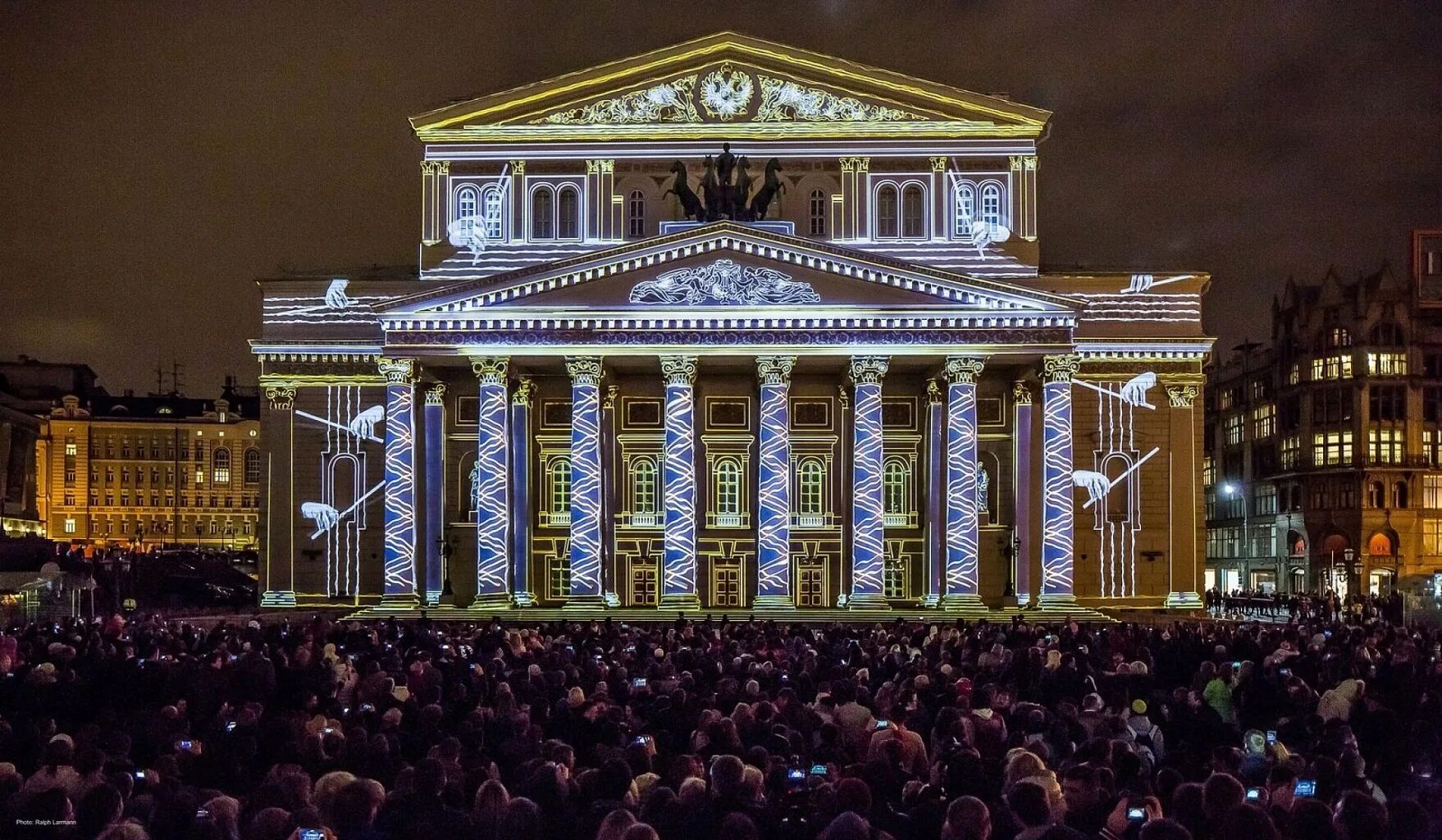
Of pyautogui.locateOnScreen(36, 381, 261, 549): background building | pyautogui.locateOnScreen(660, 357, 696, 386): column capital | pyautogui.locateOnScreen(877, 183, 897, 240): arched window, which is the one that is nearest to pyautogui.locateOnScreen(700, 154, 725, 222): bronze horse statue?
pyautogui.locateOnScreen(660, 357, 696, 386): column capital

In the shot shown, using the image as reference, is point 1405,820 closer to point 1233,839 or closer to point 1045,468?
point 1233,839

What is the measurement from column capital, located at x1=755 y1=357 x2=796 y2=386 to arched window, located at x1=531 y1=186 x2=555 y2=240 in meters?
13.2

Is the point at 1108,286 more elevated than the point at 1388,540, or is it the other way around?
the point at 1108,286

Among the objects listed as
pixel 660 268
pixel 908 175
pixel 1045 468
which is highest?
pixel 908 175

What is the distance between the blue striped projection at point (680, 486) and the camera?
56.0 metres

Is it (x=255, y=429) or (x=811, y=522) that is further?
(x=255, y=429)

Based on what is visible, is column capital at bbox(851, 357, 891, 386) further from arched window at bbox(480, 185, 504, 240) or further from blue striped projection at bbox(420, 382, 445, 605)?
arched window at bbox(480, 185, 504, 240)

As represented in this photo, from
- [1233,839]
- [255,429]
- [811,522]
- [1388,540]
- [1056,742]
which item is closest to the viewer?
[1233,839]

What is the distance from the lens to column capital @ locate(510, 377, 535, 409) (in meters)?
58.5

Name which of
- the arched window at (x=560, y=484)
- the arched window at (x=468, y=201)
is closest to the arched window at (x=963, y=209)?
the arched window at (x=560, y=484)

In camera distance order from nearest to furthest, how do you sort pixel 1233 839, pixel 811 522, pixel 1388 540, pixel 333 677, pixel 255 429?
pixel 1233 839 → pixel 333 677 → pixel 811 522 → pixel 1388 540 → pixel 255 429

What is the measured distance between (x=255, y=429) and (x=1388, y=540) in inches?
4311

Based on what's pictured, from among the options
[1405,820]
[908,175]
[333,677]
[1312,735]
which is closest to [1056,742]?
[1312,735]

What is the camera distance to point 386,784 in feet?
49.2
